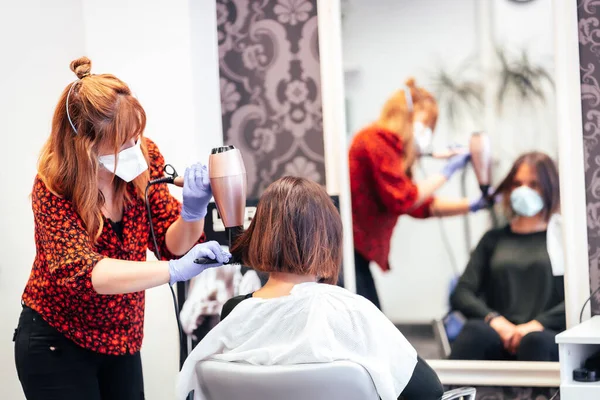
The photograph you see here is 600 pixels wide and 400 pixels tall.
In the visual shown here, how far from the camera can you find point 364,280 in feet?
9.56

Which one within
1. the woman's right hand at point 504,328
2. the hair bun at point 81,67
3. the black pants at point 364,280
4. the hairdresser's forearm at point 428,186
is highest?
the hair bun at point 81,67

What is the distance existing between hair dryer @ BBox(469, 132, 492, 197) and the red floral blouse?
1.13 meters

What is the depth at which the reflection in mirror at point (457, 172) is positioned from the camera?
264 cm

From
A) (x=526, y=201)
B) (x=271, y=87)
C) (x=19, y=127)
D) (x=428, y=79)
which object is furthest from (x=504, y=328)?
(x=19, y=127)

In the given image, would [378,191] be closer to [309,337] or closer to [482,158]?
[482,158]

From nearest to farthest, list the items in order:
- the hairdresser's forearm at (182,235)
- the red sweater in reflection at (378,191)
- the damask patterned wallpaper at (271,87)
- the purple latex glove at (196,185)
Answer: the purple latex glove at (196,185), the hairdresser's forearm at (182,235), the red sweater in reflection at (378,191), the damask patterned wallpaper at (271,87)

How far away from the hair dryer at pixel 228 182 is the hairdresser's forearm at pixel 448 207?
1178mm

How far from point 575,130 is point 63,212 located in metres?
1.67

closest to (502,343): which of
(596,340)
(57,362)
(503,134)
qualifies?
(596,340)

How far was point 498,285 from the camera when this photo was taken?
2.72 metres

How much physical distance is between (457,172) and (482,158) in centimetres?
10

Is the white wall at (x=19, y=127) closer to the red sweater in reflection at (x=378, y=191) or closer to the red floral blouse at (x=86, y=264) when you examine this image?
the red floral blouse at (x=86, y=264)

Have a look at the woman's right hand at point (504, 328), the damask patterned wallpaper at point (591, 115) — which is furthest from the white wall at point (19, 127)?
the damask patterned wallpaper at point (591, 115)

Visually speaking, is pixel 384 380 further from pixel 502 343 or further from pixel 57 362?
pixel 502 343
